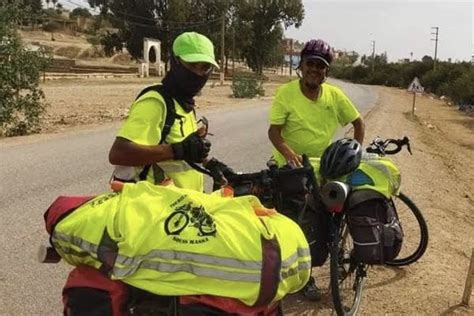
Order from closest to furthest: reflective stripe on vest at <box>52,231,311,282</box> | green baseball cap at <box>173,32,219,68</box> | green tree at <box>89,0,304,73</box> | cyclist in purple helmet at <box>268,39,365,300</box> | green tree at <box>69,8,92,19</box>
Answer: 1. reflective stripe on vest at <box>52,231,311,282</box>
2. green baseball cap at <box>173,32,219,68</box>
3. cyclist in purple helmet at <box>268,39,365,300</box>
4. green tree at <box>89,0,304,73</box>
5. green tree at <box>69,8,92,19</box>

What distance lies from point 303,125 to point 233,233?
2.49 metres

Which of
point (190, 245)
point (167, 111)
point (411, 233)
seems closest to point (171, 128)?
point (167, 111)

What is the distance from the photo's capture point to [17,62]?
1406 centimetres

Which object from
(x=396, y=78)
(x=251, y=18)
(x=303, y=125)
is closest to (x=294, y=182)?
(x=303, y=125)

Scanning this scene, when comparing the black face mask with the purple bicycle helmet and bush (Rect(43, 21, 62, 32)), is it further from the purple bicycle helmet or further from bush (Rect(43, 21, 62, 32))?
bush (Rect(43, 21, 62, 32))

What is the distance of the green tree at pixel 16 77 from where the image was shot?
13782 mm

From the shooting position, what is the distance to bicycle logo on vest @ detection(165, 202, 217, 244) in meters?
1.98

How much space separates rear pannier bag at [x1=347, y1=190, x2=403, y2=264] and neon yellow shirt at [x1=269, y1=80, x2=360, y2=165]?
32.6 inches

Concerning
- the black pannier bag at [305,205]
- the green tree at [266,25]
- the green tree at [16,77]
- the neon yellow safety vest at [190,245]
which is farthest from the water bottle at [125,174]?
the green tree at [266,25]

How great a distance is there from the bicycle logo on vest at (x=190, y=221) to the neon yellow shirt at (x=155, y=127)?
0.70 meters

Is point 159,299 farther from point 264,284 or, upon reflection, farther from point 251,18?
point 251,18

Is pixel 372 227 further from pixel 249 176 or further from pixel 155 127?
pixel 155 127

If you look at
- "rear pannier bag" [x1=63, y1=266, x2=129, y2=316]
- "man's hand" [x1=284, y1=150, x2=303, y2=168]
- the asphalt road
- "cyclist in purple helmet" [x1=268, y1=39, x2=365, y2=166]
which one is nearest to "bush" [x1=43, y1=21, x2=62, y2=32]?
the asphalt road

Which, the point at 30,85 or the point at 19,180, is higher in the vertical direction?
the point at 30,85
